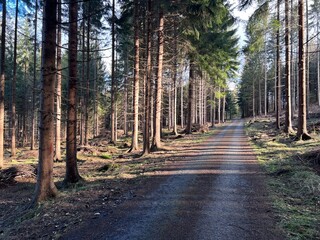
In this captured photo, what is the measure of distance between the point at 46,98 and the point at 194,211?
400 cm

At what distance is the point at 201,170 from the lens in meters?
8.73

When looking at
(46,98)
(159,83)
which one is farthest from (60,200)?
(159,83)

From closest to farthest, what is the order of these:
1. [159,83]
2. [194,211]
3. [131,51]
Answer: [194,211], [159,83], [131,51]

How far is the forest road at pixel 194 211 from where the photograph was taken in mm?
4133

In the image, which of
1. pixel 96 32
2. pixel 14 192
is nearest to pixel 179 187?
pixel 14 192

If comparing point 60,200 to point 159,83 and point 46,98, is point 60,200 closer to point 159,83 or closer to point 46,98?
point 46,98

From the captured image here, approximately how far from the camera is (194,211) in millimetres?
5039

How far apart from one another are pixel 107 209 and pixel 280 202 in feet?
11.9

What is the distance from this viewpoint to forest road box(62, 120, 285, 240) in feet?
13.6

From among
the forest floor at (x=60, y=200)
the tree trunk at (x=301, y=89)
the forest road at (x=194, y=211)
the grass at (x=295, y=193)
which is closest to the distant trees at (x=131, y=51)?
the forest floor at (x=60, y=200)

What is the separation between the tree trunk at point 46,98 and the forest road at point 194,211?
194 cm

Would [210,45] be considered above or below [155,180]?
above

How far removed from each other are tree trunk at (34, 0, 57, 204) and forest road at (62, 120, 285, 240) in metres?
1.94

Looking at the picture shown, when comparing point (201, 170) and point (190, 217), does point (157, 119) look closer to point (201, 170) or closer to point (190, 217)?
point (201, 170)
